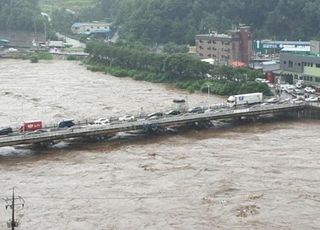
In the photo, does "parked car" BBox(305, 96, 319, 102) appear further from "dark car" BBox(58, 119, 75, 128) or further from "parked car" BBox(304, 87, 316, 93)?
"dark car" BBox(58, 119, 75, 128)

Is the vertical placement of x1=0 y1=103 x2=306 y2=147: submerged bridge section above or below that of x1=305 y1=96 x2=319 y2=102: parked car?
below

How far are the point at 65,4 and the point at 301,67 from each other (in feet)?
203

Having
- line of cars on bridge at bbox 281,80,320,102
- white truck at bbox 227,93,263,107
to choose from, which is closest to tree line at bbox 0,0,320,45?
line of cars on bridge at bbox 281,80,320,102

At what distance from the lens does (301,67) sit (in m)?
37.9

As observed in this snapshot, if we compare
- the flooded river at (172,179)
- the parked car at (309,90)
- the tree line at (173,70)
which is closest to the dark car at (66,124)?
the flooded river at (172,179)

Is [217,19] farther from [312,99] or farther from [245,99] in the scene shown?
[245,99]

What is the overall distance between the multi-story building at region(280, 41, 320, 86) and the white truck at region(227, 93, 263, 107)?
5882mm

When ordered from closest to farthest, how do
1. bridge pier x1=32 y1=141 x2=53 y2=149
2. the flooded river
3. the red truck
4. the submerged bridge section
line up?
the flooded river
the submerged bridge section
bridge pier x1=32 y1=141 x2=53 y2=149
the red truck

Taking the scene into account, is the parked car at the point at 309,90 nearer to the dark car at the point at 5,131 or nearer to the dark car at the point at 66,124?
the dark car at the point at 66,124

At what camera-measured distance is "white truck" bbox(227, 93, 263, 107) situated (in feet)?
102

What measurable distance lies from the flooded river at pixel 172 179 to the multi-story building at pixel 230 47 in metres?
14.1

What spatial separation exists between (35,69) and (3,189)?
3024cm

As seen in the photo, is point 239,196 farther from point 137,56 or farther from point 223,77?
point 137,56

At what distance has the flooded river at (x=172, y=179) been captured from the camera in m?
18.0
